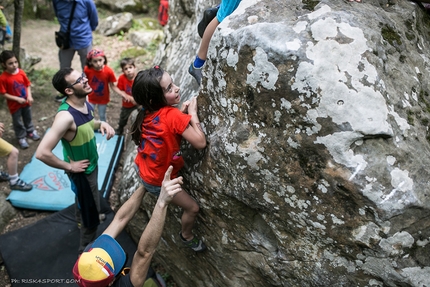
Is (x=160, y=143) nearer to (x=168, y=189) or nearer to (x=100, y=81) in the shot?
(x=168, y=189)

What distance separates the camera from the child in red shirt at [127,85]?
6148 mm

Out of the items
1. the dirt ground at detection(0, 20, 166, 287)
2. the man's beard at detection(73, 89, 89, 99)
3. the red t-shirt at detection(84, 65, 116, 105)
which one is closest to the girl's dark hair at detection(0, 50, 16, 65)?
the red t-shirt at detection(84, 65, 116, 105)

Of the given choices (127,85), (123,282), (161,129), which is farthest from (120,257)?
(127,85)

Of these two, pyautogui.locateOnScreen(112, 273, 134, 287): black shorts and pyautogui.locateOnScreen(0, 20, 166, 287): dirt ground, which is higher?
pyautogui.locateOnScreen(112, 273, 134, 287): black shorts

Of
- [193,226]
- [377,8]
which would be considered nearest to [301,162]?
[377,8]

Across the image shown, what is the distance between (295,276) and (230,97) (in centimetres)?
149

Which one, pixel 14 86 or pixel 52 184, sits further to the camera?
pixel 14 86

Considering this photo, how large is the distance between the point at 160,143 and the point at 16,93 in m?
4.18

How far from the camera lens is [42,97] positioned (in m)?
8.02

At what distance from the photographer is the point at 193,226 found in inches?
142

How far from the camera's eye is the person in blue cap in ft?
8.98

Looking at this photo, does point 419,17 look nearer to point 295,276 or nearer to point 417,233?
point 417,233

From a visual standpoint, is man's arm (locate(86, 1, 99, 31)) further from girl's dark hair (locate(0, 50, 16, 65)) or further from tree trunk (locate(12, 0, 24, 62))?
girl's dark hair (locate(0, 50, 16, 65))

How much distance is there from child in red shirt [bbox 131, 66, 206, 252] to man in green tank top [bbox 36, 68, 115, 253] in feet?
2.83
